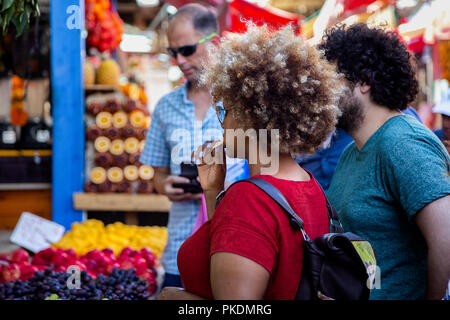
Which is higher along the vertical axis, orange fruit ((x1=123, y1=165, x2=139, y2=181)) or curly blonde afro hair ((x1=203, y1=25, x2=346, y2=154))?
curly blonde afro hair ((x1=203, y1=25, x2=346, y2=154))

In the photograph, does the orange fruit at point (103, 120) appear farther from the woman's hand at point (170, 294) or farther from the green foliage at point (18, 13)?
the woman's hand at point (170, 294)

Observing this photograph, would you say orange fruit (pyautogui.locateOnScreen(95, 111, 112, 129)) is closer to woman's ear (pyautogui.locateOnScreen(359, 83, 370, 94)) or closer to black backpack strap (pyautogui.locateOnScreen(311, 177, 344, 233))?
woman's ear (pyautogui.locateOnScreen(359, 83, 370, 94))

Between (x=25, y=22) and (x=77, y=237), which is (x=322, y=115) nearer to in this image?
(x=25, y=22)

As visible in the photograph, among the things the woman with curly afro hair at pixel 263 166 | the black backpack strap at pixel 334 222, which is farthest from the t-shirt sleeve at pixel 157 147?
the black backpack strap at pixel 334 222

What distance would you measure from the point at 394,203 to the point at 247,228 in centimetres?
73

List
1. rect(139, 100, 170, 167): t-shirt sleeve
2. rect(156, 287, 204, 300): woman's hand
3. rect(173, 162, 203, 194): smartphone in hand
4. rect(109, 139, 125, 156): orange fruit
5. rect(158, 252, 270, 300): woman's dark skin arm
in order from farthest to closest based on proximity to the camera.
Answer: rect(109, 139, 125, 156): orange fruit, rect(139, 100, 170, 167): t-shirt sleeve, rect(173, 162, 203, 194): smartphone in hand, rect(156, 287, 204, 300): woman's hand, rect(158, 252, 270, 300): woman's dark skin arm

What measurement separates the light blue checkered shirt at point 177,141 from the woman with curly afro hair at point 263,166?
1193 mm

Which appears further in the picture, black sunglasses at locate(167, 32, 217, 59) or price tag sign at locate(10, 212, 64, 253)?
price tag sign at locate(10, 212, 64, 253)

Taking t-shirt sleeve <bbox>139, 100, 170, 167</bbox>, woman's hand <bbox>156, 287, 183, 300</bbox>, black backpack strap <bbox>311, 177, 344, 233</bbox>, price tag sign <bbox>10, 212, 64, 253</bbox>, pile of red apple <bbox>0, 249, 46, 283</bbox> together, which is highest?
t-shirt sleeve <bbox>139, 100, 170, 167</bbox>

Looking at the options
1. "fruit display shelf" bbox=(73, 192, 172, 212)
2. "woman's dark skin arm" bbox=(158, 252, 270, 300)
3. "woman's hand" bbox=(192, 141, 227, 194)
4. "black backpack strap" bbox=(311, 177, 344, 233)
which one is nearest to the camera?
"woman's dark skin arm" bbox=(158, 252, 270, 300)

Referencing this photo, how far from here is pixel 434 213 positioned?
1.47 m

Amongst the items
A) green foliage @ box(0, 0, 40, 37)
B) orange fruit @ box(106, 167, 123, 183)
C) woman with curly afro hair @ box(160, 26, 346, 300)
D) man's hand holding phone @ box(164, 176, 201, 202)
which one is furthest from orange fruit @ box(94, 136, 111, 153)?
woman with curly afro hair @ box(160, 26, 346, 300)

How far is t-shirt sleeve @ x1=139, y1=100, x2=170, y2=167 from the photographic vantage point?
2.80m
